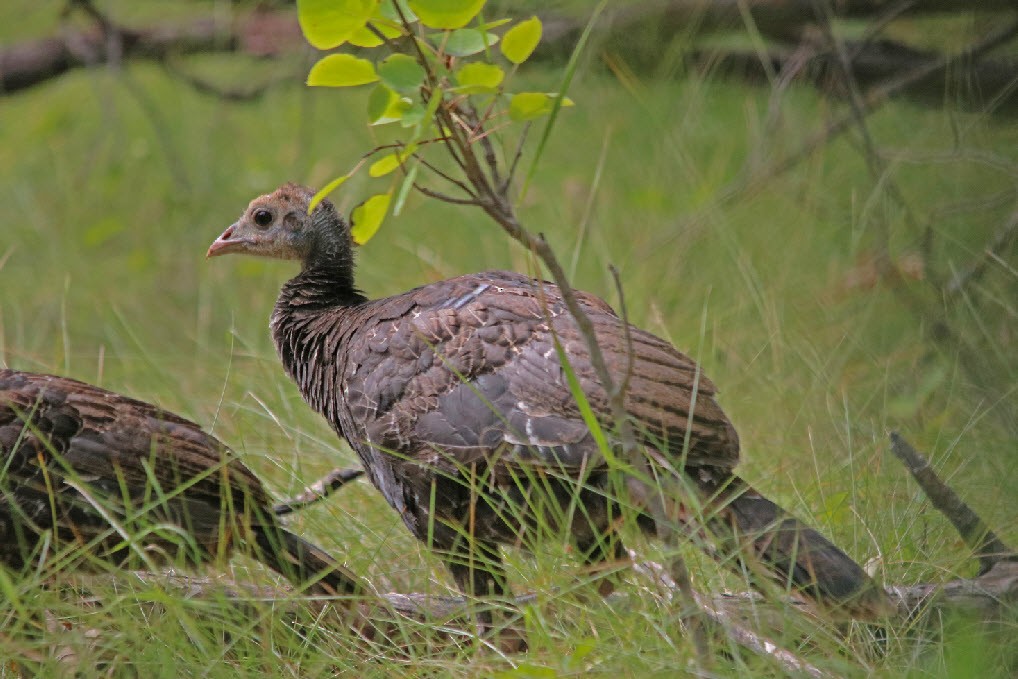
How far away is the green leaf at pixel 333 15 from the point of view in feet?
7.86

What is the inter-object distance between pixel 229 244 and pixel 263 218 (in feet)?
0.52

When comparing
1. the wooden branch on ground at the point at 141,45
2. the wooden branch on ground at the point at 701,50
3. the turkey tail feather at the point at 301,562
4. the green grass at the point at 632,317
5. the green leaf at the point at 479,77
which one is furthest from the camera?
the wooden branch on ground at the point at 141,45

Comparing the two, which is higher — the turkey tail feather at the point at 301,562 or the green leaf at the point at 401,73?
the green leaf at the point at 401,73

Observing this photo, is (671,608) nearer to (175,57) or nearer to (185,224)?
(175,57)

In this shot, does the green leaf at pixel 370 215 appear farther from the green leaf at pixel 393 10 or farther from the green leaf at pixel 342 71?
the green leaf at pixel 393 10

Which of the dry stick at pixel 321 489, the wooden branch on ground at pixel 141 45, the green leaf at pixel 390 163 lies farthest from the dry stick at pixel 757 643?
the wooden branch on ground at pixel 141 45

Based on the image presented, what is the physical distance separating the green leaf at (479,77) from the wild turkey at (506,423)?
0.61 metres

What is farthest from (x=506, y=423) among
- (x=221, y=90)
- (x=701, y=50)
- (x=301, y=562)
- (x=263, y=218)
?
(x=221, y=90)

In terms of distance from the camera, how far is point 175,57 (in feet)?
21.6

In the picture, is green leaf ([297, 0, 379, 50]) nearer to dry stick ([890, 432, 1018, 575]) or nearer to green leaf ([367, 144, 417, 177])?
green leaf ([367, 144, 417, 177])

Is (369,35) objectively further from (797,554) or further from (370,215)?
(797,554)

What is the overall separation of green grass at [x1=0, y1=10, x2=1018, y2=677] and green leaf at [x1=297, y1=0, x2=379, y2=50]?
4.24 feet

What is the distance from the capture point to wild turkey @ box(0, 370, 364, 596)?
3.42 metres

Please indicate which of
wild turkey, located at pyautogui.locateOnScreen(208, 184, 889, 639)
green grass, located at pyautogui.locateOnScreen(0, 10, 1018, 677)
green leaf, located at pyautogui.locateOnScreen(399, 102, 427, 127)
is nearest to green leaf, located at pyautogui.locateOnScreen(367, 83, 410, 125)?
green leaf, located at pyautogui.locateOnScreen(399, 102, 427, 127)
